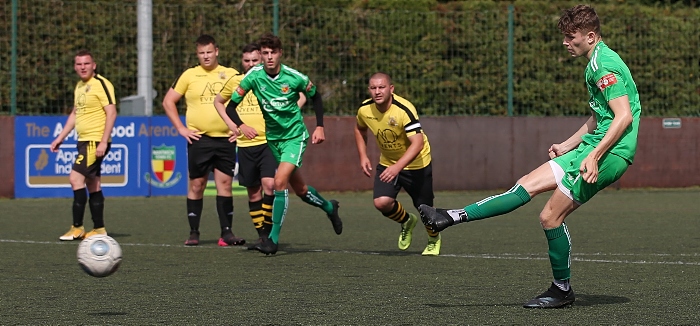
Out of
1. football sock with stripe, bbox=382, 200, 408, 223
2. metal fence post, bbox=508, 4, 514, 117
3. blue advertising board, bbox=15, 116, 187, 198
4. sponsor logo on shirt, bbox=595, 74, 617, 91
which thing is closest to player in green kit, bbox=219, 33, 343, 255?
football sock with stripe, bbox=382, 200, 408, 223

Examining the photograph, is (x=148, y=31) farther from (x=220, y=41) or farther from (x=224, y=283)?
(x=224, y=283)

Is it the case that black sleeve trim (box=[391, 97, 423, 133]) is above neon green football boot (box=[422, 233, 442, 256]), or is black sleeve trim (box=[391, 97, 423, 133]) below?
above

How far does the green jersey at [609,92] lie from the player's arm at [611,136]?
0.07 m

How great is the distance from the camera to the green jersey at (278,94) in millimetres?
10352

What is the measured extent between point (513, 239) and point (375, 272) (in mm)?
3273

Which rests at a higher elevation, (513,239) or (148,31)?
(148,31)

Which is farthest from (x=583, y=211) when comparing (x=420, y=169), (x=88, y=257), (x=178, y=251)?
(x=88, y=257)

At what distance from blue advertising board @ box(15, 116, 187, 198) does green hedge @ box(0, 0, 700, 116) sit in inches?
19.1

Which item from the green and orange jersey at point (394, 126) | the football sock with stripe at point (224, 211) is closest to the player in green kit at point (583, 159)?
the green and orange jersey at point (394, 126)

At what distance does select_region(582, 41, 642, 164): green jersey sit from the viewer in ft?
21.1

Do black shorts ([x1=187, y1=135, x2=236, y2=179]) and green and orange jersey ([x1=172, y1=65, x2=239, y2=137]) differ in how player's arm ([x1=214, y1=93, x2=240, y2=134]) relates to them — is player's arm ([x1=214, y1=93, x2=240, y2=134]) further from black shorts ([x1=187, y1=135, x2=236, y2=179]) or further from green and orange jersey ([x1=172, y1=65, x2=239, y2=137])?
black shorts ([x1=187, y1=135, x2=236, y2=179])

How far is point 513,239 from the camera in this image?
11.6 meters

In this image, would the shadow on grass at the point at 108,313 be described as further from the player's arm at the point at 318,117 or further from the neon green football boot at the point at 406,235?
the neon green football boot at the point at 406,235

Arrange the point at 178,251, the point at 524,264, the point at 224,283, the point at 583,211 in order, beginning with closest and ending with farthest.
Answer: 1. the point at 224,283
2. the point at 524,264
3. the point at 178,251
4. the point at 583,211
